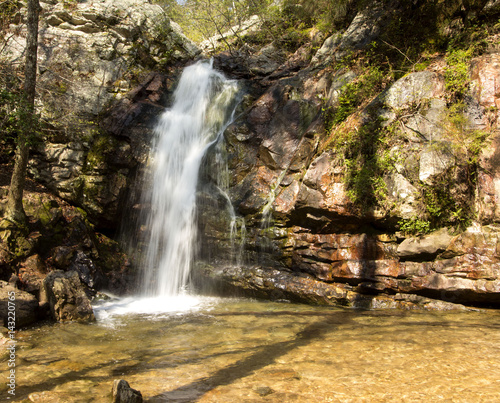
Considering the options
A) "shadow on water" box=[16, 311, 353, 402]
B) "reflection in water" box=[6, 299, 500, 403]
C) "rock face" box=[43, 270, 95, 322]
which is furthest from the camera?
"rock face" box=[43, 270, 95, 322]

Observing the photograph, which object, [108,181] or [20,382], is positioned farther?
[108,181]

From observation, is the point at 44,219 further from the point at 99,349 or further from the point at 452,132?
the point at 452,132

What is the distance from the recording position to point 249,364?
4.09 meters

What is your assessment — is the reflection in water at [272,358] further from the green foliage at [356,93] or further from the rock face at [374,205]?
the green foliage at [356,93]

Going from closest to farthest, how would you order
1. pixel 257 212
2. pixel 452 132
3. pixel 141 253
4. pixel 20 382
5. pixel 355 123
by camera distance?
pixel 20 382, pixel 452 132, pixel 355 123, pixel 257 212, pixel 141 253

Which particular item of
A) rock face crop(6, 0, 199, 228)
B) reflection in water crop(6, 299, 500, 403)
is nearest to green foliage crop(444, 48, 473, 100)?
reflection in water crop(6, 299, 500, 403)

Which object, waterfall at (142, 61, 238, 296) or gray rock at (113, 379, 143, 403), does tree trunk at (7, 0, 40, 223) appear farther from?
gray rock at (113, 379, 143, 403)

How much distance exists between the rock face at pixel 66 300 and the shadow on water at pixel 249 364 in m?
3.66

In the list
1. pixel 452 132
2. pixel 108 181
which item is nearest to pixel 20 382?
pixel 108 181

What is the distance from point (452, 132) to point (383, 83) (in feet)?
9.29

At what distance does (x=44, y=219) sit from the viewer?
29.1 feet

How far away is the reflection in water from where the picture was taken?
3.30 metres

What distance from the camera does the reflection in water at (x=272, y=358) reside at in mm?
3301

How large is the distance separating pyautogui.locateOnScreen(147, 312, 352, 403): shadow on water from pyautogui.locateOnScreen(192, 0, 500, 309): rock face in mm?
1988
